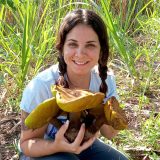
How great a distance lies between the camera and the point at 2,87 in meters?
2.50

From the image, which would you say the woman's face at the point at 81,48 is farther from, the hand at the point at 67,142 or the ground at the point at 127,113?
the ground at the point at 127,113

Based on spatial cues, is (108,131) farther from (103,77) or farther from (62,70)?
(62,70)

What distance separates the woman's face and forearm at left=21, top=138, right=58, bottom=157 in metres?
0.33

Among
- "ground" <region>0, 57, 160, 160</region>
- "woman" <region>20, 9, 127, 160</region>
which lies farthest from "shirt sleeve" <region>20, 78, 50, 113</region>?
"ground" <region>0, 57, 160, 160</region>

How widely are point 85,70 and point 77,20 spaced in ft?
0.69

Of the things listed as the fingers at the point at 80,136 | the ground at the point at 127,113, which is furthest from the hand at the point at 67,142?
the ground at the point at 127,113

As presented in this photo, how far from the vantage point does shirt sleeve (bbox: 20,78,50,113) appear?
1.51m

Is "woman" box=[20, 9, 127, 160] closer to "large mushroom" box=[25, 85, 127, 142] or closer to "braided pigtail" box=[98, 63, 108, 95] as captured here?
"braided pigtail" box=[98, 63, 108, 95]

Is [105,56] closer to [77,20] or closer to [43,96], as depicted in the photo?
[77,20]

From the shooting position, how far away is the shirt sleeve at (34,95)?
1.51m

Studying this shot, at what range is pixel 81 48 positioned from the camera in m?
1.50

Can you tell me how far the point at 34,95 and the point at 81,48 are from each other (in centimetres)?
27

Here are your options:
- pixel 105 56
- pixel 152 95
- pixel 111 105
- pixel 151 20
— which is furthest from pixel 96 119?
pixel 151 20

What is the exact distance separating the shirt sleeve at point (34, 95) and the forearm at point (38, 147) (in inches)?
5.1
